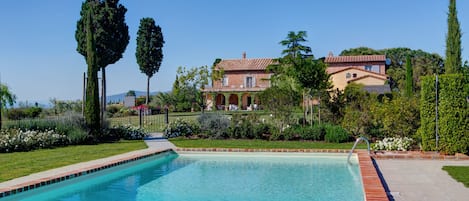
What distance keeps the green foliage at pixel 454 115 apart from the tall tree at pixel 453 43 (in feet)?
6.95

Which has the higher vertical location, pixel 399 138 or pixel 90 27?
pixel 90 27

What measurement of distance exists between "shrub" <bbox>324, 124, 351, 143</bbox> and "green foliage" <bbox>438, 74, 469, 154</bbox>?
4.57m

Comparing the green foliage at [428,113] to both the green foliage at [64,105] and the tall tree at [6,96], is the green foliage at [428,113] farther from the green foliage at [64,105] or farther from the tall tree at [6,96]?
the green foliage at [64,105]

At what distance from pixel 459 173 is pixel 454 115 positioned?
294 centimetres

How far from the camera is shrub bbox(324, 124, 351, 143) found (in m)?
15.3

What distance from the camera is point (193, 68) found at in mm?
43844

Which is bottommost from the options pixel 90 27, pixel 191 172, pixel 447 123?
pixel 191 172

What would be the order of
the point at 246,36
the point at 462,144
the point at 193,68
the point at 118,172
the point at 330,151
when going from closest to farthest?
1. the point at 118,172
2. the point at 462,144
3. the point at 330,151
4. the point at 246,36
5. the point at 193,68

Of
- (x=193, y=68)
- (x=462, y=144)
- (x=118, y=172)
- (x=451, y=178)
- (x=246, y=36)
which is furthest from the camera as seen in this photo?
(x=193, y=68)

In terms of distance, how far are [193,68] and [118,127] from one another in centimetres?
2656

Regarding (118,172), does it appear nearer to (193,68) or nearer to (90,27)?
(90,27)

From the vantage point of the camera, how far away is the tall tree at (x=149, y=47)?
4506 cm

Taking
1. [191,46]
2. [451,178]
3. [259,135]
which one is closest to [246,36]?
[191,46]

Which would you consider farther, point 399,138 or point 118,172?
point 399,138
